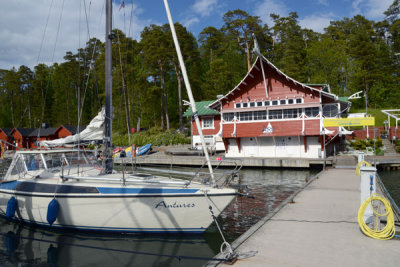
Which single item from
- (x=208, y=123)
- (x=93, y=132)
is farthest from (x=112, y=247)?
(x=208, y=123)

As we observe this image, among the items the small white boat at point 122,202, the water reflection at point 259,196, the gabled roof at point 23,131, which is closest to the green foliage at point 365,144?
the water reflection at point 259,196

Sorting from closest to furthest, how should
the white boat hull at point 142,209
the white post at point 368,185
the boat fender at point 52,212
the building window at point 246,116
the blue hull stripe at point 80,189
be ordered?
the white post at point 368,185 → the white boat hull at point 142,209 → the blue hull stripe at point 80,189 → the boat fender at point 52,212 → the building window at point 246,116

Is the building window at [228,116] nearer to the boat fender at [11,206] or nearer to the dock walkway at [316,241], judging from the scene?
the dock walkway at [316,241]

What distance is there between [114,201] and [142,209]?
2.65 ft

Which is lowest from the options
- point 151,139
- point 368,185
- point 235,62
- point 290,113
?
point 368,185

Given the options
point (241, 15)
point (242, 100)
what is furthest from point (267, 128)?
point (241, 15)

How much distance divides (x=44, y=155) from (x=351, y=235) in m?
9.88

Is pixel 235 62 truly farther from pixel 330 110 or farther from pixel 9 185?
pixel 9 185

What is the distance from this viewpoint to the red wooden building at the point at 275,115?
78.4 feet

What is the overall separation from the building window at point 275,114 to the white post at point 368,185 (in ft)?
61.5

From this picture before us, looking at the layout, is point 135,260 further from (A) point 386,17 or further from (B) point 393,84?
(A) point 386,17

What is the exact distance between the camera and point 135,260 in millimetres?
7301

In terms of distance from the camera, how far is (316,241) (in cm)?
643

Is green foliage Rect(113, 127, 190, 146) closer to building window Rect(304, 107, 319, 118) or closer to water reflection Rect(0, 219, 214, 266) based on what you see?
building window Rect(304, 107, 319, 118)
